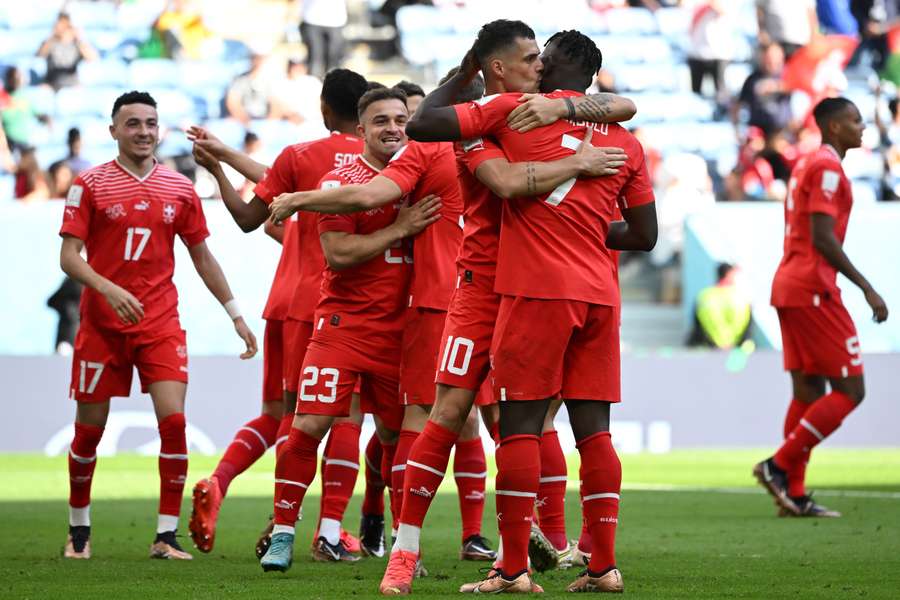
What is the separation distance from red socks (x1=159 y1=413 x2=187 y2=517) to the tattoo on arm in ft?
9.69

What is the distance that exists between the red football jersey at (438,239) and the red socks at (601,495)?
4.16ft

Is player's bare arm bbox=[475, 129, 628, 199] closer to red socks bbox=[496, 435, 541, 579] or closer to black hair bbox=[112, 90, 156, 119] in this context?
red socks bbox=[496, 435, 541, 579]

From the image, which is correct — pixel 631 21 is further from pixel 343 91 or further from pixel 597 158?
pixel 597 158

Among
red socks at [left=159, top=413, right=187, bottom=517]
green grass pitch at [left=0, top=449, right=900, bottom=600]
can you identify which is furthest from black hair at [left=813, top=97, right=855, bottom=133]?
red socks at [left=159, top=413, right=187, bottom=517]

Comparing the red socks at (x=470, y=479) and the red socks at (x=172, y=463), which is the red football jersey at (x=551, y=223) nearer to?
the red socks at (x=470, y=479)

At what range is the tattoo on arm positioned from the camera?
5514 millimetres

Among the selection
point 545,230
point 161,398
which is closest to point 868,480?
point 161,398

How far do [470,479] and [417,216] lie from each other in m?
1.33

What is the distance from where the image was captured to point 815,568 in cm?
648

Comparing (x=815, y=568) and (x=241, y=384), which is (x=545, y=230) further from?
(x=241, y=384)

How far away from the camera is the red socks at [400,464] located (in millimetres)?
6637

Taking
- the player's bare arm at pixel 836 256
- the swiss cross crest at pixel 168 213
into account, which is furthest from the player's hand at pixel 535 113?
the player's bare arm at pixel 836 256

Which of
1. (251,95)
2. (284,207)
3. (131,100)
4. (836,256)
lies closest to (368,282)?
(284,207)

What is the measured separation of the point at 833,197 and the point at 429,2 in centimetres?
1340
